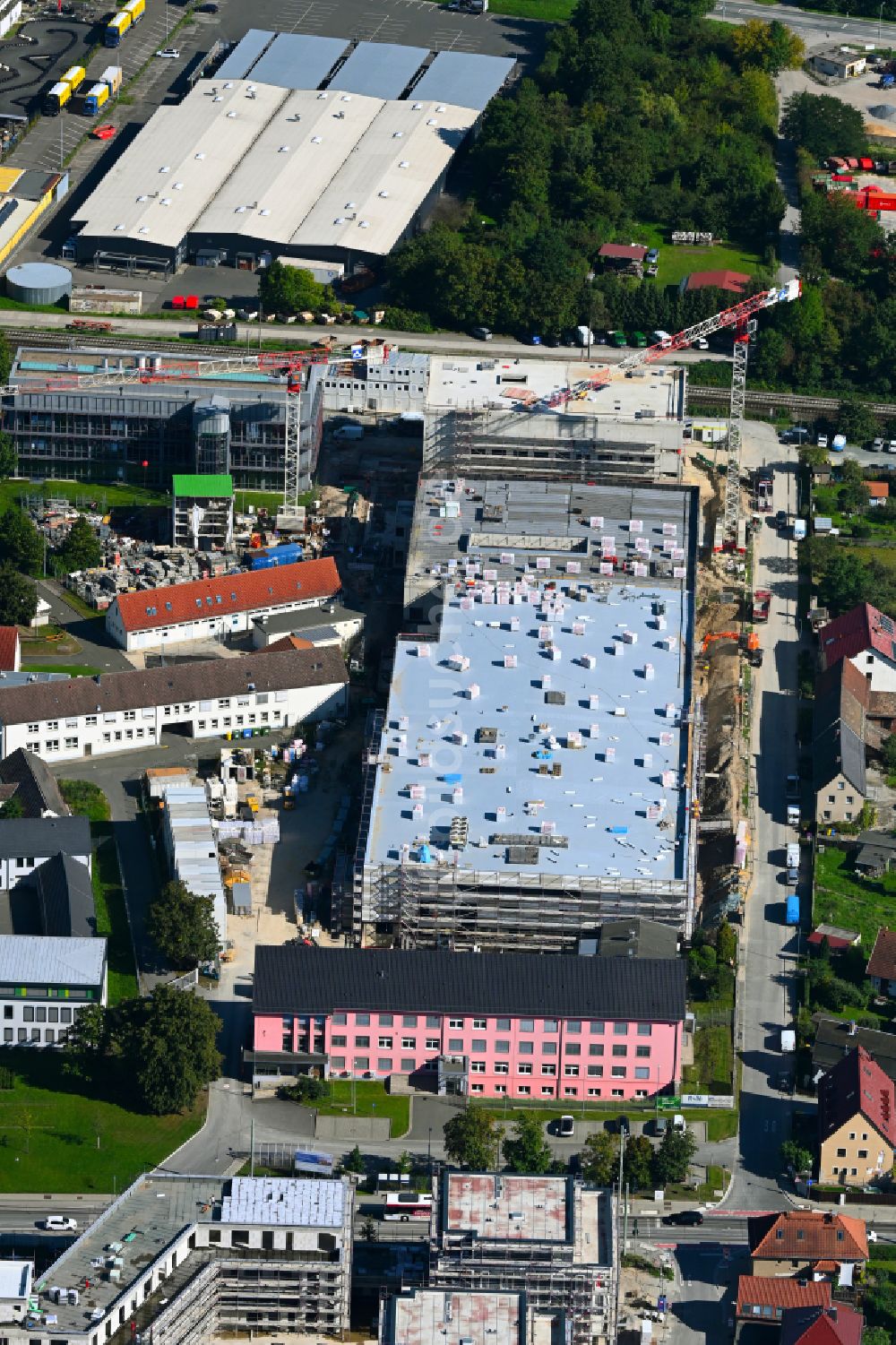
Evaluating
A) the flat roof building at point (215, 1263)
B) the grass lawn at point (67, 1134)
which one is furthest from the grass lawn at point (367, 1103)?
the flat roof building at point (215, 1263)

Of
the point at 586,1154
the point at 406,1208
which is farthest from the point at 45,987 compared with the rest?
the point at 586,1154

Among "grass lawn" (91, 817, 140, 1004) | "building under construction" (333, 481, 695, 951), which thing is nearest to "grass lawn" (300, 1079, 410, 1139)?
"building under construction" (333, 481, 695, 951)

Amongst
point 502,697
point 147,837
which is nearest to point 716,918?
point 502,697

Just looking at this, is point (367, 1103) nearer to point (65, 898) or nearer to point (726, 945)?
point (65, 898)

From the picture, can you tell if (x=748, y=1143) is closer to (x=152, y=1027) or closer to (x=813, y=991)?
(x=813, y=991)

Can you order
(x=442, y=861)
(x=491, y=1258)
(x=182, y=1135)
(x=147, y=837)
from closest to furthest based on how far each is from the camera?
(x=491, y=1258), (x=182, y=1135), (x=442, y=861), (x=147, y=837)

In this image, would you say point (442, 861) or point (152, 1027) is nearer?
point (152, 1027)
